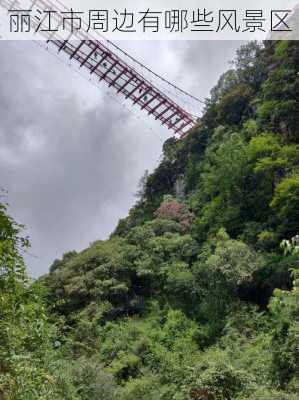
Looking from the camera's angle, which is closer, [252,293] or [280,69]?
[252,293]

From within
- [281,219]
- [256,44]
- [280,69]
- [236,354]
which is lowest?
[236,354]

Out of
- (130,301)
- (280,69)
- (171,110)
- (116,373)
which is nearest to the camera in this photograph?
(116,373)

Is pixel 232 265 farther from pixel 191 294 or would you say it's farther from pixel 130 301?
pixel 130 301

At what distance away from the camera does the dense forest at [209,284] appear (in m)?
11.1

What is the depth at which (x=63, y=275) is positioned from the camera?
22.9 meters

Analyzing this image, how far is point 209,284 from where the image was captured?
1658 centimetres

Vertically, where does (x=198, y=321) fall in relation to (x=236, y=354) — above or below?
above

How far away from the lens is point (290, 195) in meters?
15.9

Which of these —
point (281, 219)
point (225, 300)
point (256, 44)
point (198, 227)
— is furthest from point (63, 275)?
point (256, 44)

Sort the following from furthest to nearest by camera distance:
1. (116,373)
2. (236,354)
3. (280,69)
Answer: (280,69)
(116,373)
(236,354)

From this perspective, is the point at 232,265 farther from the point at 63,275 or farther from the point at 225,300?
the point at 63,275

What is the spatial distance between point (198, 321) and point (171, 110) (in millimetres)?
15566

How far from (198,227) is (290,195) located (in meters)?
6.04

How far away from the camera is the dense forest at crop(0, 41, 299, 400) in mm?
11083
